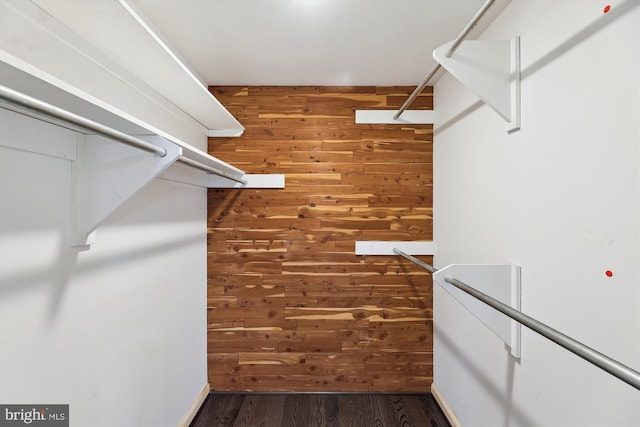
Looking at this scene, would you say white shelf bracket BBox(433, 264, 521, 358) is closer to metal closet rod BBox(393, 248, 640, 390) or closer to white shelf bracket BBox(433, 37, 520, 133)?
metal closet rod BBox(393, 248, 640, 390)

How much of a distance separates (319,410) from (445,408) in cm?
78

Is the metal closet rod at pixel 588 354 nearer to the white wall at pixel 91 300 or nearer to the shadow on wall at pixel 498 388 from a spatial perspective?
the shadow on wall at pixel 498 388

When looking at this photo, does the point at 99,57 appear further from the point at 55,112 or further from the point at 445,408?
the point at 445,408

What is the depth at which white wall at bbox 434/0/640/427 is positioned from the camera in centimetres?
79

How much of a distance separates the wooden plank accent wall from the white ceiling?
233mm

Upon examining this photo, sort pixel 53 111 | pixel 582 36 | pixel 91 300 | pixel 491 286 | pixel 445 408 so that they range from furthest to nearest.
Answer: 1. pixel 445 408
2. pixel 491 286
3. pixel 91 300
4. pixel 582 36
5. pixel 53 111

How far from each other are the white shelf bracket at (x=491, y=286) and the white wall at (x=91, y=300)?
1.26m

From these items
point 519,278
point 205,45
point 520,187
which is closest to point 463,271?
point 519,278

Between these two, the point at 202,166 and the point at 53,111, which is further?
the point at 202,166

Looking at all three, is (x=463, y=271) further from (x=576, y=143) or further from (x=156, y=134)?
(x=156, y=134)

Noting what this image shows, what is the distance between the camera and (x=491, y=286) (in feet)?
3.95

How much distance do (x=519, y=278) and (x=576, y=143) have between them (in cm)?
53

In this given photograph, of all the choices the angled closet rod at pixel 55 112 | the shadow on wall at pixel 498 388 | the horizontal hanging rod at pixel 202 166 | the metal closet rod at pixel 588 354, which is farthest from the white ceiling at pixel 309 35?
the shadow on wall at pixel 498 388

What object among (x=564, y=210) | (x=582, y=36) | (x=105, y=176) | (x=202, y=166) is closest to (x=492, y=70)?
(x=582, y=36)
